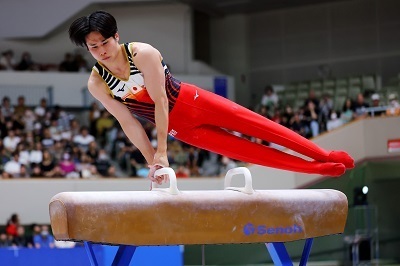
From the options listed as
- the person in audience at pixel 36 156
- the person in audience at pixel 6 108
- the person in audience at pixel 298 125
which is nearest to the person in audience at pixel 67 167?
the person in audience at pixel 36 156

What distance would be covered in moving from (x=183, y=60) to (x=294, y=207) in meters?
14.0

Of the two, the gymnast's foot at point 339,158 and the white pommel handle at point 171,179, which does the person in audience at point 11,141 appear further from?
the white pommel handle at point 171,179

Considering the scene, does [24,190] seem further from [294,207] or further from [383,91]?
[294,207]

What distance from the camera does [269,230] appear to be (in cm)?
472

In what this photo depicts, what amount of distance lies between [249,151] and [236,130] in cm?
17

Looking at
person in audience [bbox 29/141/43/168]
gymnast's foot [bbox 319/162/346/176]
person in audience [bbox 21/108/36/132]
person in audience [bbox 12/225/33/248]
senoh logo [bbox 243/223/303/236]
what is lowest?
person in audience [bbox 12/225/33/248]

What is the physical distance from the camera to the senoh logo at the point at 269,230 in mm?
4656

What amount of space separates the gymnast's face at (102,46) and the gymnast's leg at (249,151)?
764 millimetres

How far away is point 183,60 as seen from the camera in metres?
18.7

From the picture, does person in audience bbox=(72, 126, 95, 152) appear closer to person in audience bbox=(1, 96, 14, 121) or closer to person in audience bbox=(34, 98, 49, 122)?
person in audience bbox=(34, 98, 49, 122)

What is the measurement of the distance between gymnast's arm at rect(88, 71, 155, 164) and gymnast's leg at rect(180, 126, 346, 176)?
28cm

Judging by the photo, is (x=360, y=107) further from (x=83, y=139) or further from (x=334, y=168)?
(x=334, y=168)

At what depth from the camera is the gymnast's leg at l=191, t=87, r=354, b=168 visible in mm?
5074

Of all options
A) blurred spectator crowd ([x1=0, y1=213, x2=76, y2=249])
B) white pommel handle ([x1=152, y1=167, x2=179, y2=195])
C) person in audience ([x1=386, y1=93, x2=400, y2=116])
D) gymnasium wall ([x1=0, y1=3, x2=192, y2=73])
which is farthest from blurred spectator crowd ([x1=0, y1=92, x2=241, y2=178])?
white pommel handle ([x1=152, y1=167, x2=179, y2=195])
